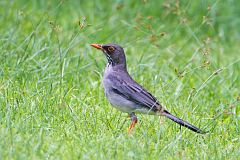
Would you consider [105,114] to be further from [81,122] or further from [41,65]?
[41,65]

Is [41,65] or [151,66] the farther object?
[151,66]

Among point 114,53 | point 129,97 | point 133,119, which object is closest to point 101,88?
point 114,53

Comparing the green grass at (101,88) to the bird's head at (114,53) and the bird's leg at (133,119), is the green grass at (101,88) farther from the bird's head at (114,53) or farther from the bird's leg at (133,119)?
the bird's head at (114,53)

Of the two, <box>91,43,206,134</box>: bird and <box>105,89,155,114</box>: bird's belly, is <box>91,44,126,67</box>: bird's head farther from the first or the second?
<box>105,89,155,114</box>: bird's belly

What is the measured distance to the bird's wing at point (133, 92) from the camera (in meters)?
7.73

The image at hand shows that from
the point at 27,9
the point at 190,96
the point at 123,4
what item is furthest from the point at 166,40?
the point at 190,96

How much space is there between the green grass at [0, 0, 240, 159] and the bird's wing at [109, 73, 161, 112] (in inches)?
9.0

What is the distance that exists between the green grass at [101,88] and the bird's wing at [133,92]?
229mm

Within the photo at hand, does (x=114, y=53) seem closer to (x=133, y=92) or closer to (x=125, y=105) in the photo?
(x=133, y=92)

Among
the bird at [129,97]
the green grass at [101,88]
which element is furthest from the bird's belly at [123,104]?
the green grass at [101,88]

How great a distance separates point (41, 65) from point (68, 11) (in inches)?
119

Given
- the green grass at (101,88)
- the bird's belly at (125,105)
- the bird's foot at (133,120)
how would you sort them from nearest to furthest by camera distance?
the green grass at (101,88), the bird's foot at (133,120), the bird's belly at (125,105)

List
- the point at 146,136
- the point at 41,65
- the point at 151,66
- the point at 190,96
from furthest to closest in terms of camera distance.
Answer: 1. the point at 151,66
2. the point at 41,65
3. the point at 190,96
4. the point at 146,136

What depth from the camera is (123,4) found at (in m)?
11.9
